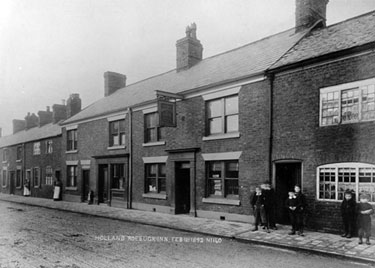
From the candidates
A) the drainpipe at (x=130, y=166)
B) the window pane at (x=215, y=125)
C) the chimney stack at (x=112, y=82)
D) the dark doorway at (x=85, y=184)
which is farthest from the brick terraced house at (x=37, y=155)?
the window pane at (x=215, y=125)

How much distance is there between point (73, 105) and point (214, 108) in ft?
56.3

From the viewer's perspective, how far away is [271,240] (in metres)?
9.27

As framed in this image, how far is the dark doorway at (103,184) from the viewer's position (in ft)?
A: 67.4

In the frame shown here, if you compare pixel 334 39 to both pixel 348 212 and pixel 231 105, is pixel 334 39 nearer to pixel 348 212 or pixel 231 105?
pixel 231 105

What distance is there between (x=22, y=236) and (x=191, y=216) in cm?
683

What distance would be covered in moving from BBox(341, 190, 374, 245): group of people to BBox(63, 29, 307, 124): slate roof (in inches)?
213

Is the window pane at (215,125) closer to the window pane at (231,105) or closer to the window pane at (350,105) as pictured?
the window pane at (231,105)

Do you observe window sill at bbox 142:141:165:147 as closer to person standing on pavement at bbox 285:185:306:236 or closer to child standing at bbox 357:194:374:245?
person standing on pavement at bbox 285:185:306:236

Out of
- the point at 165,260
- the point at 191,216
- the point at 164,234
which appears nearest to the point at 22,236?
the point at 164,234

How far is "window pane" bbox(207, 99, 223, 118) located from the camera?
1382 centimetres

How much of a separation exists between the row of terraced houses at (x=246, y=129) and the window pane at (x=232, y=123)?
53 millimetres

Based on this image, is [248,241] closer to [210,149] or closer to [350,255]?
[350,255]

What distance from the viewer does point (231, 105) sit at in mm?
13336

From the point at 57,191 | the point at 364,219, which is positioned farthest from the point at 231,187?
the point at 57,191
